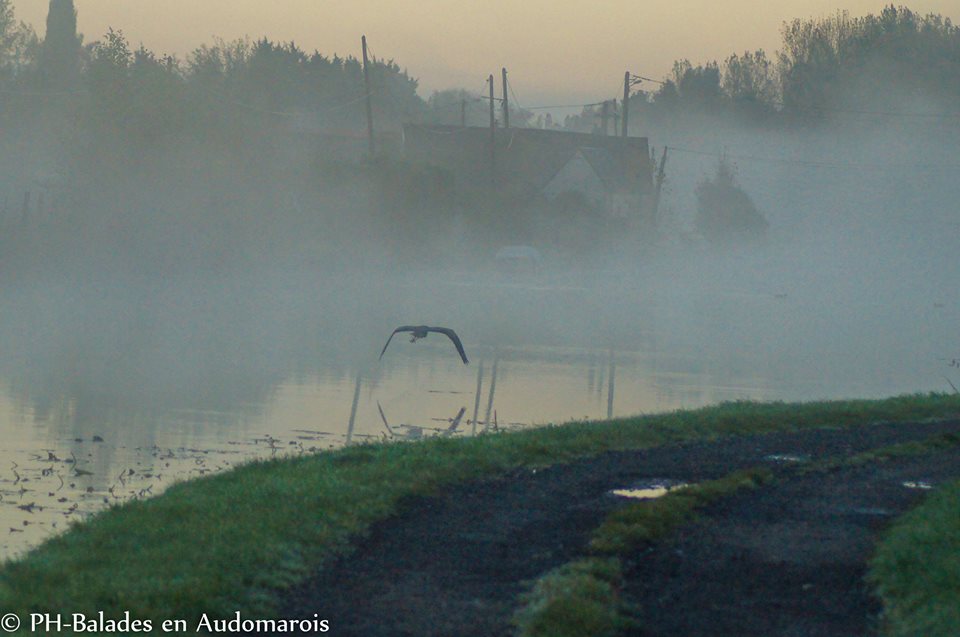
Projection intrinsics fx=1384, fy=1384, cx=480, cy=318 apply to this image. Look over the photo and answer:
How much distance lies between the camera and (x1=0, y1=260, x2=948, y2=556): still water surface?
1620cm

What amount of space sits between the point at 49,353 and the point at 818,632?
76.1 ft

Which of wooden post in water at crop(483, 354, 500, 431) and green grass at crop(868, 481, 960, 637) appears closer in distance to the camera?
green grass at crop(868, 481, 960, 637)

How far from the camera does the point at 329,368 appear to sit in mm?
27469

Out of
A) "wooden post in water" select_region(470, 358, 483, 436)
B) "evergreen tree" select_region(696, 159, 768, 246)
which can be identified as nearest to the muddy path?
"wooden post in water" select_region(470, 358, 483, 436)

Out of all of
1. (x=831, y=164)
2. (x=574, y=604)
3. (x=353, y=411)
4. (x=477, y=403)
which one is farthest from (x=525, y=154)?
(x=574, y=604)

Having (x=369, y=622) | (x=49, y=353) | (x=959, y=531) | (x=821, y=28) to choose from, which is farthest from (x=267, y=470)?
(x=821, y=28)

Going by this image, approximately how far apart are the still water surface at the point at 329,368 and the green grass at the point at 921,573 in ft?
20.5

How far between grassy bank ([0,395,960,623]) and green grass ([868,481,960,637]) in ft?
11.5

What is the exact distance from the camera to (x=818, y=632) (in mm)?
7461

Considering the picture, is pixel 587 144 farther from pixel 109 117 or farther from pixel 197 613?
pixel 197 613
